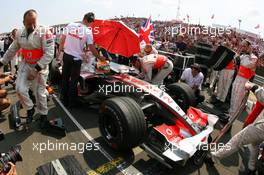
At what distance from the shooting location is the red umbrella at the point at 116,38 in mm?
6465

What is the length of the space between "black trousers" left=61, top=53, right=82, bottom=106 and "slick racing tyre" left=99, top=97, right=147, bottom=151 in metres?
1.80

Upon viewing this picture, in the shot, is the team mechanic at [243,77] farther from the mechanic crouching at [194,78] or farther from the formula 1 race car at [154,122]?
the formula 1 race car at [154,122]

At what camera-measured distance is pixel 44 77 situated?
4.58 metres

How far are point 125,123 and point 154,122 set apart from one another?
93 centimetres

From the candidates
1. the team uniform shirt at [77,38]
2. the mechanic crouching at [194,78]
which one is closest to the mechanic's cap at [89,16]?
the team uniform shirt at [77,38]

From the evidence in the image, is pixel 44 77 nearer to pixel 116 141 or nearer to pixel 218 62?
pixel 116 141

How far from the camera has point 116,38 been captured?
6.71m

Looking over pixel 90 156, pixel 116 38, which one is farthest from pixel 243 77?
pixel 90 156

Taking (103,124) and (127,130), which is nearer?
(127,130)

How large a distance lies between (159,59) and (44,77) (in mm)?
2481

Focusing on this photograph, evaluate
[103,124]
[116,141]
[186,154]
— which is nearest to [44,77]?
[103,124]

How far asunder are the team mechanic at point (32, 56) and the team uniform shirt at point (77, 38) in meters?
1.05

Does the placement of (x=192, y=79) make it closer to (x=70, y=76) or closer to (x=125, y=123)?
(x=70, y=76)

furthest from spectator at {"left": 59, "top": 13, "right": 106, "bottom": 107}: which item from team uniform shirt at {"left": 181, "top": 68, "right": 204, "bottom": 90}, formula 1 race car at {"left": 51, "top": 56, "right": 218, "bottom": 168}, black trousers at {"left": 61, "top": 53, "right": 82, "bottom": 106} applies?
team uniform shirt at {"left": 181, "top": 68, "right": 204, "bottom": 90}
